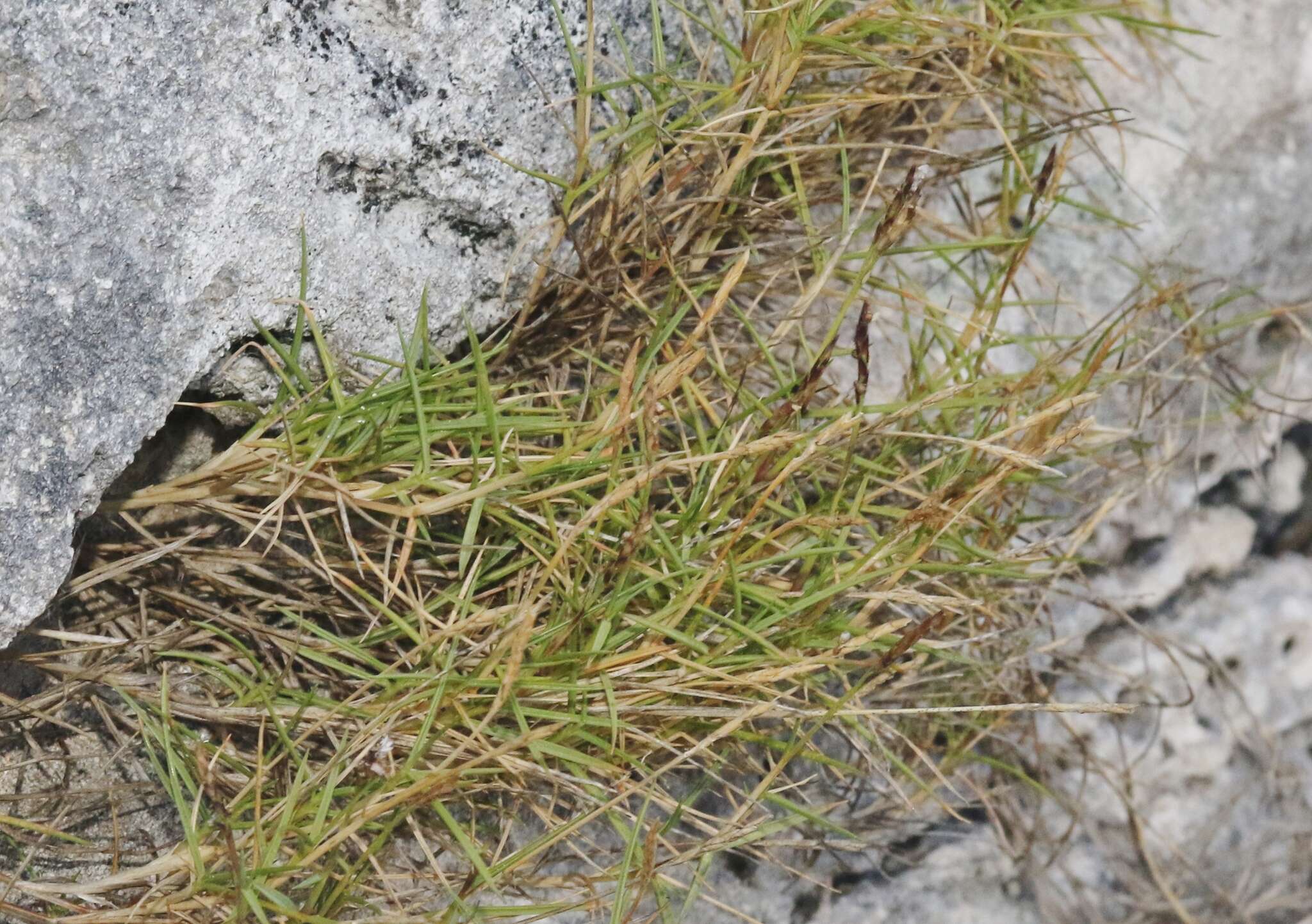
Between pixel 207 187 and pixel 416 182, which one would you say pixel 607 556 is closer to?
pixel 416 182

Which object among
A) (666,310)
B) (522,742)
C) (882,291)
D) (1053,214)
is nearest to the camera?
(522,742)

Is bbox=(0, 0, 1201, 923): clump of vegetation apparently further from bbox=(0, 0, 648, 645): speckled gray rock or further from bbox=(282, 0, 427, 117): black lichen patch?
bbox=(282, 0, 427, 117): black lichen patch

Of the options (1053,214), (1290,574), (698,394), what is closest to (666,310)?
(698,394)

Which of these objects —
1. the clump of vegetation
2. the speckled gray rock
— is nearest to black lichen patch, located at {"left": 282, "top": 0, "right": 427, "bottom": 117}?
the speckled gray rock

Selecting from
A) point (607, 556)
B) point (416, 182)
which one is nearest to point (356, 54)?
point (416, 182)

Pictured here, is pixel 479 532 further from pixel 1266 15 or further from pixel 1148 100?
pixel 1266 15

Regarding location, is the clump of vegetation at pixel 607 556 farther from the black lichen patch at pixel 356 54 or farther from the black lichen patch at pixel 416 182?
the black lichen patch at pixel 356 54
